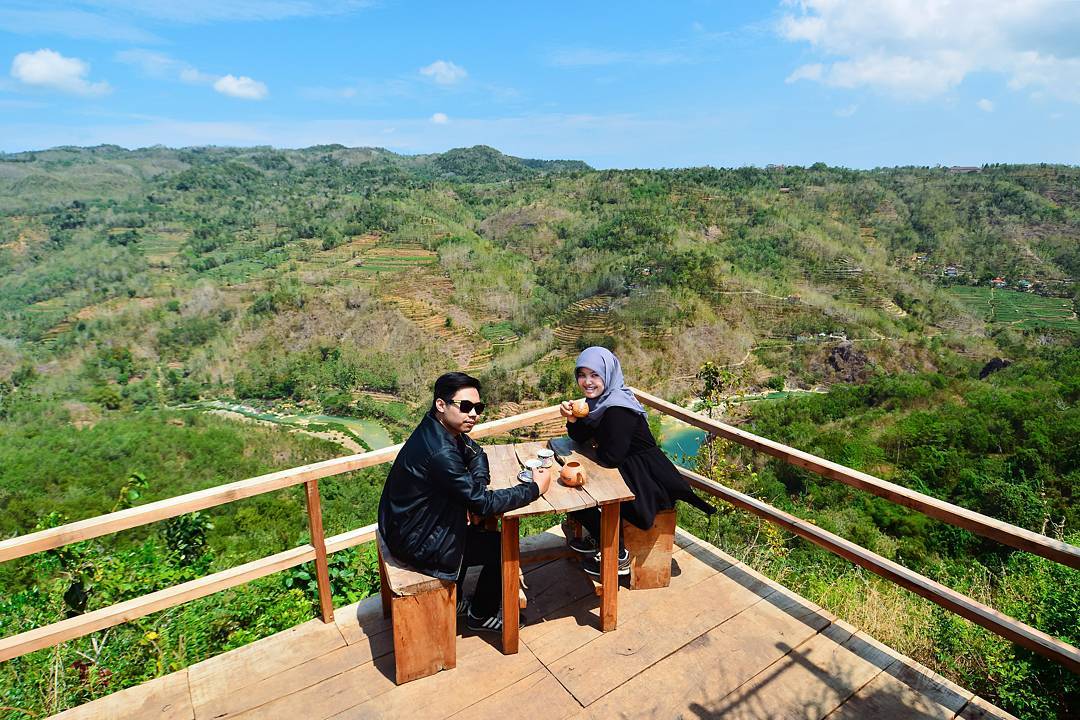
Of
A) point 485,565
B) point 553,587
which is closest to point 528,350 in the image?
point 553,587

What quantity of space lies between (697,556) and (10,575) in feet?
48.3

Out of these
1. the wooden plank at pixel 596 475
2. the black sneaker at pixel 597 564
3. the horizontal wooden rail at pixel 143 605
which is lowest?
the black sneaker at pixel 597 564

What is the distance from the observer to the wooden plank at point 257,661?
6.83 ft

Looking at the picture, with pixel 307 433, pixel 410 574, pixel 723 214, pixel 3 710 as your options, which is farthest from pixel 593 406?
pixel 723 214

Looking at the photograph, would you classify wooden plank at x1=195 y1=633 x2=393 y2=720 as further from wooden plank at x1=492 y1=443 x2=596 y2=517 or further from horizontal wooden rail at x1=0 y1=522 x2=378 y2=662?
wooden plank at x1=492 y1=443 x2=596 y2=517

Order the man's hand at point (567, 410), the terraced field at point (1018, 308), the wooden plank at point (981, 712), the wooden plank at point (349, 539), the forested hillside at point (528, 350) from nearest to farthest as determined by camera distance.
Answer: the wooden plank at point (981, 712), the wooden plank at point (349, 539), the man's hand at point (567, 410), the forested hillside at point (528, 350), the terraced field at point (1018, 308)

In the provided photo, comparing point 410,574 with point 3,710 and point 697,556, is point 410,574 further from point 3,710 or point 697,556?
point 3,710

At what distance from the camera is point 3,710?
2.30m

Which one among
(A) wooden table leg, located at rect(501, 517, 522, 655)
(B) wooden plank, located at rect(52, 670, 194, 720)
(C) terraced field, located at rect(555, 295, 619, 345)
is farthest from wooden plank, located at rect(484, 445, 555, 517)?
(C) terraced field, located at rect(555, 295, 619, 345)

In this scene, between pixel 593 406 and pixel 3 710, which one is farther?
pixel 593 406

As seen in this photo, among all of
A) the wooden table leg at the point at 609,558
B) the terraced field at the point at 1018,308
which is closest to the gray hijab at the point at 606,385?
the wooden table leg at the point at 609,558

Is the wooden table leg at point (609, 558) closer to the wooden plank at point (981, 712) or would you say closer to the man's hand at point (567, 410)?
the man's hand at point (567, 410)

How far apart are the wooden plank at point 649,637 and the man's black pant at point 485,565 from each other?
0.36m

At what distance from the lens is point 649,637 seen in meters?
2.37
